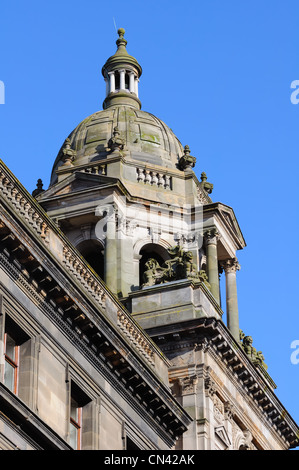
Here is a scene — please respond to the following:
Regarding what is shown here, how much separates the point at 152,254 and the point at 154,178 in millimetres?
3237

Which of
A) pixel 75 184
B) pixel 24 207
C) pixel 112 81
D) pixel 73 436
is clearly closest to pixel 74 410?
pixel 73 436

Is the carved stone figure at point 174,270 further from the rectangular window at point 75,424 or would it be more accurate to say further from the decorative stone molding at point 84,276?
the rectangular window at point 75,424

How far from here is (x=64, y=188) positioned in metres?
54.2

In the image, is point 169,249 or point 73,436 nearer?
point 73,436

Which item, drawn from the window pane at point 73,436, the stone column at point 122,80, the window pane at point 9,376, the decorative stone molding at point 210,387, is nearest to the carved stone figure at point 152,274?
the decorative stone molding at point 210,387

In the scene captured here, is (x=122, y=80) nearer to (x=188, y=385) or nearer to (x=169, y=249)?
(x=169, y=249)

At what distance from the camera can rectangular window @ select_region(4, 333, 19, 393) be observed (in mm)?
30016

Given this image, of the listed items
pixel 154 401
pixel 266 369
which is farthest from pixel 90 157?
pixel 154 401

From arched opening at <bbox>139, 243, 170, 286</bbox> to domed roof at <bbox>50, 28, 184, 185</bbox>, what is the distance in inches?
156

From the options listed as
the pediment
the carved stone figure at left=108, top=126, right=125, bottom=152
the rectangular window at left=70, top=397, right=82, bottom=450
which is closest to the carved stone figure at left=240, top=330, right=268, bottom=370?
the pediment

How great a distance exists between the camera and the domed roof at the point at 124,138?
2231 inches

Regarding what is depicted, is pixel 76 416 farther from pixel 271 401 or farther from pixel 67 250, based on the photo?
pixel 271 401

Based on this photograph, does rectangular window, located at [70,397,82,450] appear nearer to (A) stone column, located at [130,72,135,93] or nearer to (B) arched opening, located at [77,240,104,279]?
(B) arched opening, located at [77,240,104,279]

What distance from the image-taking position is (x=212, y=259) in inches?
2120
